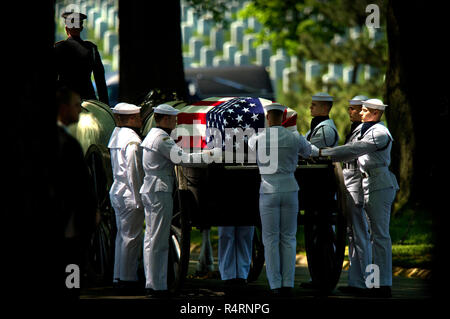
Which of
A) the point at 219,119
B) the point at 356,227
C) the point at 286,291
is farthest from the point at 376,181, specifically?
the point at 219,119

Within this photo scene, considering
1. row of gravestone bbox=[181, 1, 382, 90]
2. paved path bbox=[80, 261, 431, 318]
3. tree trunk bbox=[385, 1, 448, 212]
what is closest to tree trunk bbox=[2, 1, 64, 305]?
paved path bbox=[80, 261, 431, 318]

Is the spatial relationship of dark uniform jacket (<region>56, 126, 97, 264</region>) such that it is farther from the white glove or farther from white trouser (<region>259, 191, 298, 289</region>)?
the white glove

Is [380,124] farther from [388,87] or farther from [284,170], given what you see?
[388,87]

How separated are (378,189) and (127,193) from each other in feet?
8.20

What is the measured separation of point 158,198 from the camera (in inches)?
408

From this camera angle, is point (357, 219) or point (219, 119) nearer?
point (219, 119)

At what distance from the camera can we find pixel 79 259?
23.4 feet

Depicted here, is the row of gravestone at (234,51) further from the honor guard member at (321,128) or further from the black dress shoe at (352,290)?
the black dress shoe at (352,290)

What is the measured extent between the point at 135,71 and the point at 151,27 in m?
0.74

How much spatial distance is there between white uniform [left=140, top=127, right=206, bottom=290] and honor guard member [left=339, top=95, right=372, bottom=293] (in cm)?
186

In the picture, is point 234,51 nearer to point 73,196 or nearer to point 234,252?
point 234,252

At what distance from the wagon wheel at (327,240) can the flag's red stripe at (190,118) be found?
1470mm
